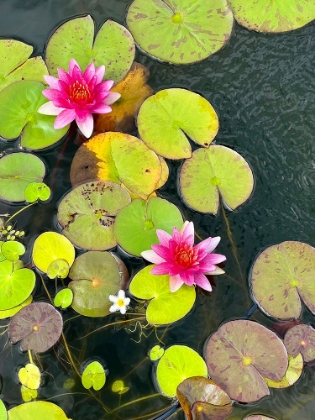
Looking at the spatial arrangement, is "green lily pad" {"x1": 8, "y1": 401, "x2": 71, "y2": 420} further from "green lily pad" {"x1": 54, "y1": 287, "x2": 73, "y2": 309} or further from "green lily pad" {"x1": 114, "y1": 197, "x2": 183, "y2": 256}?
"green lily pad" {"x1": 114, "y1": 197, "x2": 183, "y2": 256}

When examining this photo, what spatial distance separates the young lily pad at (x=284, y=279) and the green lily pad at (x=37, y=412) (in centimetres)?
119

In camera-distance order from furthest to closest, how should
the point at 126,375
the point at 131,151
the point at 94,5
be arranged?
the point at 94,5 → the point at 131,151 → the point at 126,375

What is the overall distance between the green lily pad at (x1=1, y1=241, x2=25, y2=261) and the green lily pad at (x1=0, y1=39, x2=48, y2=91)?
102 cm

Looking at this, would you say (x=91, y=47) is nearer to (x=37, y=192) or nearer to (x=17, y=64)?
(x=17, y=64)

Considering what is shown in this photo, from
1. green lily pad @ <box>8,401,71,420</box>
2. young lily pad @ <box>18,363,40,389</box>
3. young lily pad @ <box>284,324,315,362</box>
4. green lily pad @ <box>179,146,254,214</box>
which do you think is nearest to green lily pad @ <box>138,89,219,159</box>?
green lily pad @ <box>179,146,254,214</box>

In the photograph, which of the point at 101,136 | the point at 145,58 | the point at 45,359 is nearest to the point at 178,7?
the point at 145,58

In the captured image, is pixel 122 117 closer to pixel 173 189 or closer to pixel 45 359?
pixel 173 189

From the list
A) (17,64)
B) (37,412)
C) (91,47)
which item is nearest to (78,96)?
(91,47)

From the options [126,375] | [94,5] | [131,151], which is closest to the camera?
[126,375]

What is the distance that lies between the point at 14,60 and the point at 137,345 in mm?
1958

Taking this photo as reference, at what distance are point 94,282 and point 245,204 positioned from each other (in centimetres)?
101

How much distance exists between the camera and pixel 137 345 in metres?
2.31

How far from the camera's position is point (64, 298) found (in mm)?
2303

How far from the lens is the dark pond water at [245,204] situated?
87.2 inches
